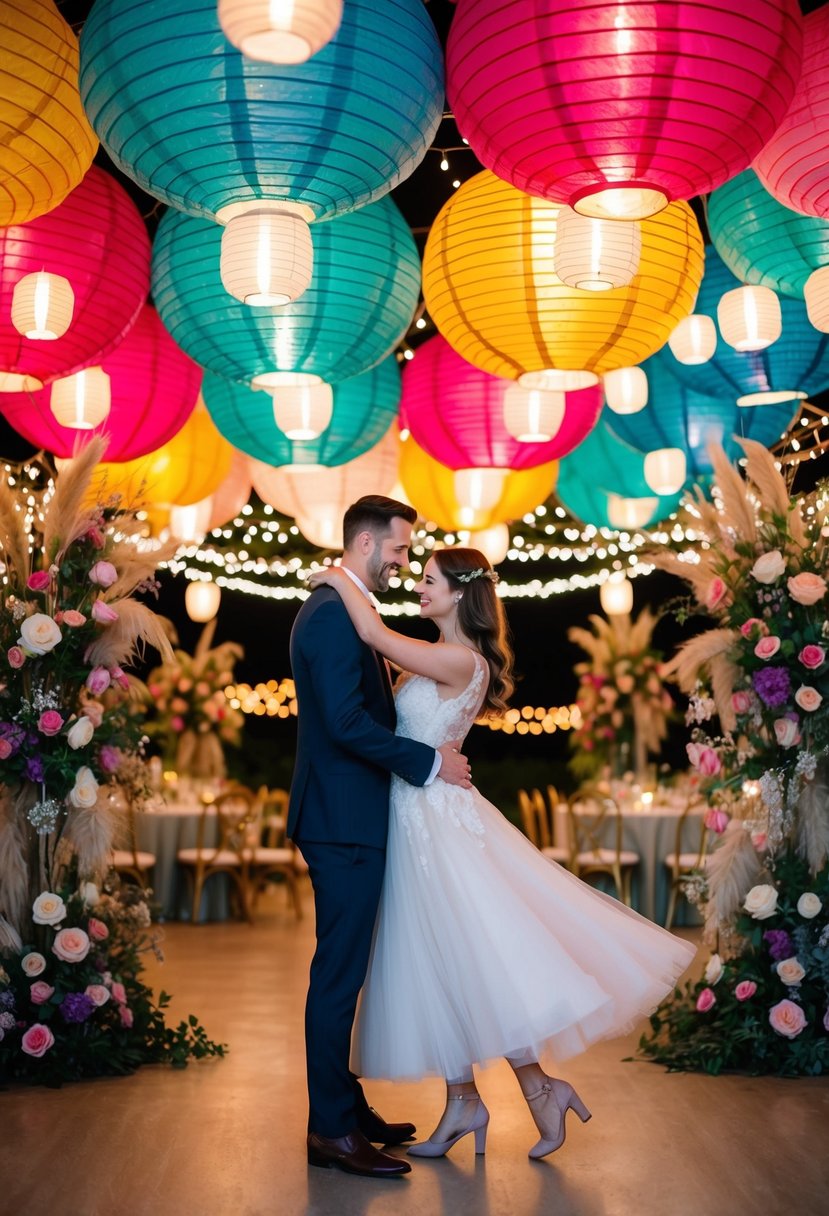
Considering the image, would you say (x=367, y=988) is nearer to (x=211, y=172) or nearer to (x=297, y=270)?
(x=297, y=270)

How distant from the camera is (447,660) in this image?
3.62 meters

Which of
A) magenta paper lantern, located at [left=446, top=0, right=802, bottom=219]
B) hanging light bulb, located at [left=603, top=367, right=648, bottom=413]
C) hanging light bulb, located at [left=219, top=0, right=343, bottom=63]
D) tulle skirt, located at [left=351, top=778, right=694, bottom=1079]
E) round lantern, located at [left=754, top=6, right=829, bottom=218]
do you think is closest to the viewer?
hanging light bulb, located at [left=219, top=0, right=343, bottom=63]

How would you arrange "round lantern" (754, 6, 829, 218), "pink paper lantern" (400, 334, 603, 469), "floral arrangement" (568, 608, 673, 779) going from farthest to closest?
"floral arrangement" (568, 608, 673, 779)
"pink paper lantern" (400, 334, 603, 469)
"round lantern" (754, 6, 829, 218)

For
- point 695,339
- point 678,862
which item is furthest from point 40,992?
point 678,862

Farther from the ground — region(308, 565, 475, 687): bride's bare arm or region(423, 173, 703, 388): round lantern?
region(423, 173, 703, 388): round lantern

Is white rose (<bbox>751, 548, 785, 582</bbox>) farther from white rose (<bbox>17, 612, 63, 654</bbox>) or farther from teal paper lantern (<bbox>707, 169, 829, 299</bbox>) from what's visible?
white rose (<bbox>17, 612, 63, 654</bbox>)

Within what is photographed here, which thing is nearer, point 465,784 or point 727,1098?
point 465,784

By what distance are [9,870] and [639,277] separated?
2.72m

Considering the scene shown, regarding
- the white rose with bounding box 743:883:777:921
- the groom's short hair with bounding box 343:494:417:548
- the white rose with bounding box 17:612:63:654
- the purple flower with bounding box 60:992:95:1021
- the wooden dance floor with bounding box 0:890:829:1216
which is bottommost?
the wooden dance floor with bounding box 0:890:829:1216

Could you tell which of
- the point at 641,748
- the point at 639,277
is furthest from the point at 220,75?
the point at 641,748

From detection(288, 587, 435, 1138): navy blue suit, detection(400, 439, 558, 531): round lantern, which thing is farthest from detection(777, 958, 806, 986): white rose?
detection(400, 439, 558, 531): round lantern

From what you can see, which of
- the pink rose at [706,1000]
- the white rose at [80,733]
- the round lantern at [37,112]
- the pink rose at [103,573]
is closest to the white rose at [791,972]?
the pink rose at [706,1000]

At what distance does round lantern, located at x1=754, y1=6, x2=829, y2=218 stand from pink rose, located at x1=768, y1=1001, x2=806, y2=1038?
2512mm

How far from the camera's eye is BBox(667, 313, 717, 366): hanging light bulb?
172 inches
